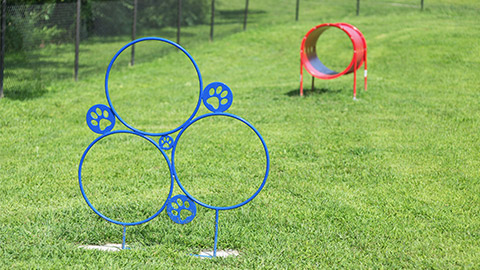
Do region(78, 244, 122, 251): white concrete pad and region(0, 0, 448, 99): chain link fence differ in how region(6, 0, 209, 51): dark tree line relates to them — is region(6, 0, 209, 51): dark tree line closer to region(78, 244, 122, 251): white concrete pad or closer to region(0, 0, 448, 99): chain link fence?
region(0, 0, 448, 99): chain link fence

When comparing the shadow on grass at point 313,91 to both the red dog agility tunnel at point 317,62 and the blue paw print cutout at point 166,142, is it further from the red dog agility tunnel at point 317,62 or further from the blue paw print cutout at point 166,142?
the blue paw print cutout at point 166,142

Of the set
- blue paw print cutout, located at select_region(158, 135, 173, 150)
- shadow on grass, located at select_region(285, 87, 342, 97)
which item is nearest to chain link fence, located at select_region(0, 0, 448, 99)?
shadow on grass, located at select_region(285, 87, 342, 97)

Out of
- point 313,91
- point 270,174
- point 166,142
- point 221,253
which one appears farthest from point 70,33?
point 221,253

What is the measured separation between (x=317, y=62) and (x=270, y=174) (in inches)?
217

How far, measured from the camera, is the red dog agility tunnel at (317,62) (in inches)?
349

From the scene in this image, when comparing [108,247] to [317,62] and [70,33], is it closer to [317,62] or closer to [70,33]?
[317,62]

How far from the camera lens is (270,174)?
17.5 feet

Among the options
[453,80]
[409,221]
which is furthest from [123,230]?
[453,80]

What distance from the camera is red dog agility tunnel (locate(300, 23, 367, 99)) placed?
8875mm

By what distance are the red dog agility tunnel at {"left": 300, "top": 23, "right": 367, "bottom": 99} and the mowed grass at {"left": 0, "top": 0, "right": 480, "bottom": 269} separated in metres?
0.38

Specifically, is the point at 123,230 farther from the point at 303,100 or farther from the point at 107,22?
the point at 107,22

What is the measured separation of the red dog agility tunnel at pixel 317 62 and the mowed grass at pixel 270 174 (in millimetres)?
380

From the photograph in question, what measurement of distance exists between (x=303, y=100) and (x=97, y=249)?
5868 mm

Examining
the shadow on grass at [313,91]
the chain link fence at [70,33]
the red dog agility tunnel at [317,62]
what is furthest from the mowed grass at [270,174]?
the chain link fence at [70,33]
